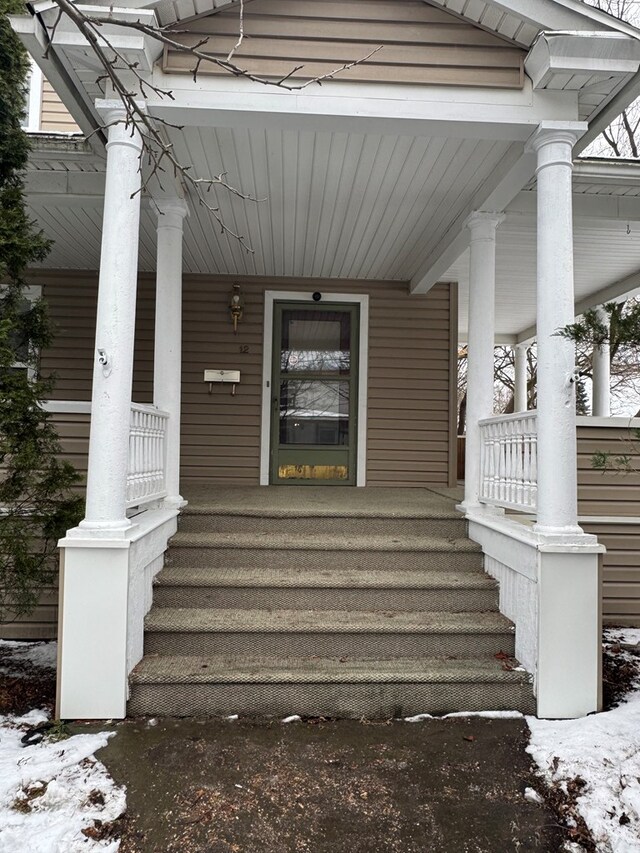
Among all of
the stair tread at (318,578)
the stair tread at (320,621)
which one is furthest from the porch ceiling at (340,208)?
the stair tread at (320,621)

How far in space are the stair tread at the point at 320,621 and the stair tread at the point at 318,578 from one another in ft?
0.46

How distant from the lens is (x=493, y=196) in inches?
137

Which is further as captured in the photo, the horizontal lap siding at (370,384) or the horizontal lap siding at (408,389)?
the horizontal lap siding at (408,389)

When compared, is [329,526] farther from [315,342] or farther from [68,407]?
[315,342]

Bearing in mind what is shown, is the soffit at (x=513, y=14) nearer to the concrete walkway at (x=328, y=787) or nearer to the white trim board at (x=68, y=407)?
the white trim board at (x=68, y=407)

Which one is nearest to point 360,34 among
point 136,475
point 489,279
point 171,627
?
point 489,279

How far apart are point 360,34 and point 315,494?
129 inches

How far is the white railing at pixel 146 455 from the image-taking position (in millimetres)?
2826

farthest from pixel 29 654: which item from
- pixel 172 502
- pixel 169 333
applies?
pixel 169 333

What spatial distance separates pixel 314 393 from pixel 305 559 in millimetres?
2724

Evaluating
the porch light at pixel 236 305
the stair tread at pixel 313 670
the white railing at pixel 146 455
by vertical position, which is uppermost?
the porch light at pixel 236 305

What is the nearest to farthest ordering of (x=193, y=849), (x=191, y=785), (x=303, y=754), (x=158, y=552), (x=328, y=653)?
1. (x=193, y=849)
2. (x=191, y=785)
3. (x=303, y=754)
4. (x=328, y=653)
5. (x=158, y=552)

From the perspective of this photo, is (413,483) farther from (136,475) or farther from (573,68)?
(573,68)

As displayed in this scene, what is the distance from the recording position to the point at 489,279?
12.1 feet
